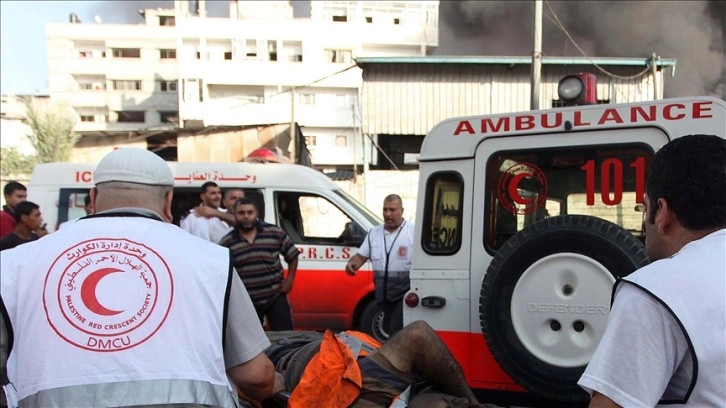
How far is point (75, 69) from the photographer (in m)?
45.9

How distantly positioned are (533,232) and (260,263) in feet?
8.34

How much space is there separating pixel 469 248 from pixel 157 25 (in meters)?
49.9

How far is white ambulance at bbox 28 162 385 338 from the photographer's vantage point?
22.5ft

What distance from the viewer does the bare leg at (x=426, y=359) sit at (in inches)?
117

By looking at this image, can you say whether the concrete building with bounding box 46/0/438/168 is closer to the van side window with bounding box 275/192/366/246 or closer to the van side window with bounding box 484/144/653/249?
the van side window with bounding box 275/192/366/246

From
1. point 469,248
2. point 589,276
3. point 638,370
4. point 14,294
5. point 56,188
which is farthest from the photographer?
point 56,188

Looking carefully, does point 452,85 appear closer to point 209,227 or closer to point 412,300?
point 209,227

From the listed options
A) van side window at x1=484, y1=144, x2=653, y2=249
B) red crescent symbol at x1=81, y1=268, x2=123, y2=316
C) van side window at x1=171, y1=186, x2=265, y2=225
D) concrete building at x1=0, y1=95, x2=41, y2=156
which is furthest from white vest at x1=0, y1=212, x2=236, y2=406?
concrete building at x1=0, y1=95, x2=41, y2=156

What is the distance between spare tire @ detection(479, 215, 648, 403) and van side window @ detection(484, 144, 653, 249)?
329 mm

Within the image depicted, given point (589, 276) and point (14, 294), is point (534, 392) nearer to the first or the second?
point (589, 276)

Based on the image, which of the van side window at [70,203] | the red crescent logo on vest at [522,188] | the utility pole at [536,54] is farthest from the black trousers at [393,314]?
the utility pole at [536,54]

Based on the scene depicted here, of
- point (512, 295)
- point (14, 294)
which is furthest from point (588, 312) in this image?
point (14, 294)

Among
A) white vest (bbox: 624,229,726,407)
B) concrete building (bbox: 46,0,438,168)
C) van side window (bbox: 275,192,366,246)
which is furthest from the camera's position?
concrete building (bbox: 46,0,438,168)

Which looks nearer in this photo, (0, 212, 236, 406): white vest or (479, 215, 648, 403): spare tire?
(0, 212, 236, 406): white vest
